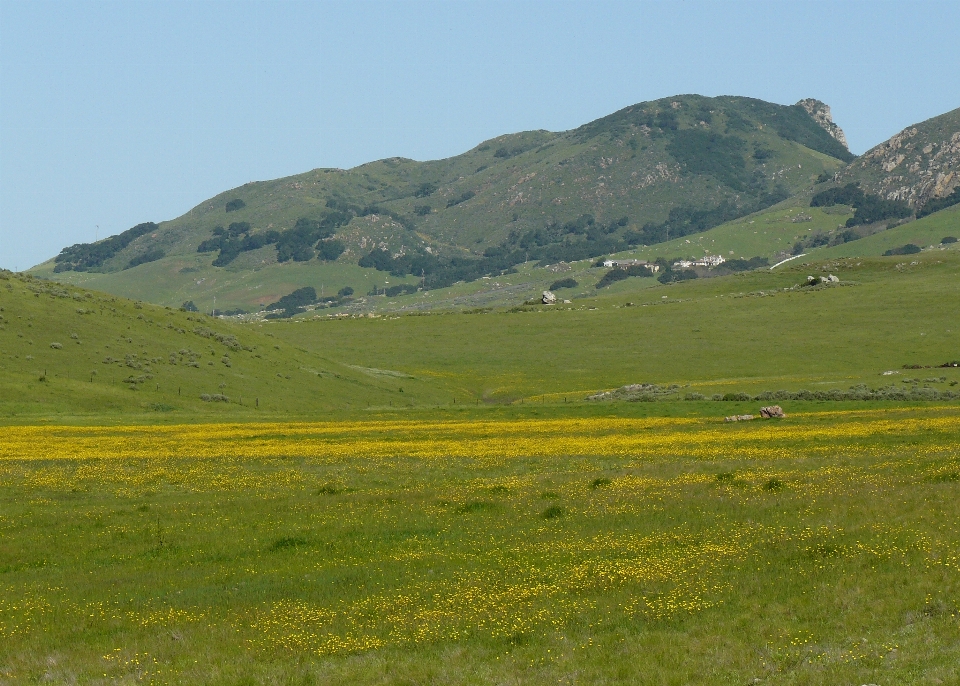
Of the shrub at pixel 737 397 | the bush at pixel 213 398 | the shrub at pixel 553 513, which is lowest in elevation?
the shrub at pixel 737 397

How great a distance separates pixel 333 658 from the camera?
17.3 m

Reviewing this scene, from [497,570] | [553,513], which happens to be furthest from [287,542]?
[553,513]

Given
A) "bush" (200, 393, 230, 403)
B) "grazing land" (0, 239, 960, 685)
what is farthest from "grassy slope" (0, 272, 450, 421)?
"grazing land" (0, 239, 960, 685)

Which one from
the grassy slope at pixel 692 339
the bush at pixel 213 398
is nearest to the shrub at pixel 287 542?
the grassy slope at pixel 692 339

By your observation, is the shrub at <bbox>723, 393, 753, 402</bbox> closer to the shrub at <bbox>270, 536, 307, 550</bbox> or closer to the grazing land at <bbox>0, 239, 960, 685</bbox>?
the grazing land at <bbox>0, 239, 960, 685</bbox>

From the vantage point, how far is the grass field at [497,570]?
16.7 m

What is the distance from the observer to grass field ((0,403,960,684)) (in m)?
16.7

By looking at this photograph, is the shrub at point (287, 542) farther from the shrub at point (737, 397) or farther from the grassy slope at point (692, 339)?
the grassy slope at point (692, 339)

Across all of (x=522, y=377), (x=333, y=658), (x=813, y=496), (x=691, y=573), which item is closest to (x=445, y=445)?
(x=813, y=496)

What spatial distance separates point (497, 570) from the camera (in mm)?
22391

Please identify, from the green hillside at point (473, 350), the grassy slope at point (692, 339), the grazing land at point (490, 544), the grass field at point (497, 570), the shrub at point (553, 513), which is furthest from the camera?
the grassy slope at point (692, 339)

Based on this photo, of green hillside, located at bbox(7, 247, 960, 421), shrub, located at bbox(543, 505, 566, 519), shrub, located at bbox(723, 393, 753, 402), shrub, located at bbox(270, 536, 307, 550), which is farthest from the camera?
green hillside, located at bbox(7, 247, 960, 421)

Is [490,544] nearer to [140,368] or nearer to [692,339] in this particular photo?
[140,368]

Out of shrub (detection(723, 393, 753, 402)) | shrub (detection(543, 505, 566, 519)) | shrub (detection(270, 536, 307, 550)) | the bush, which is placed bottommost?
shrub (detection(723, 393, 753, 402))
